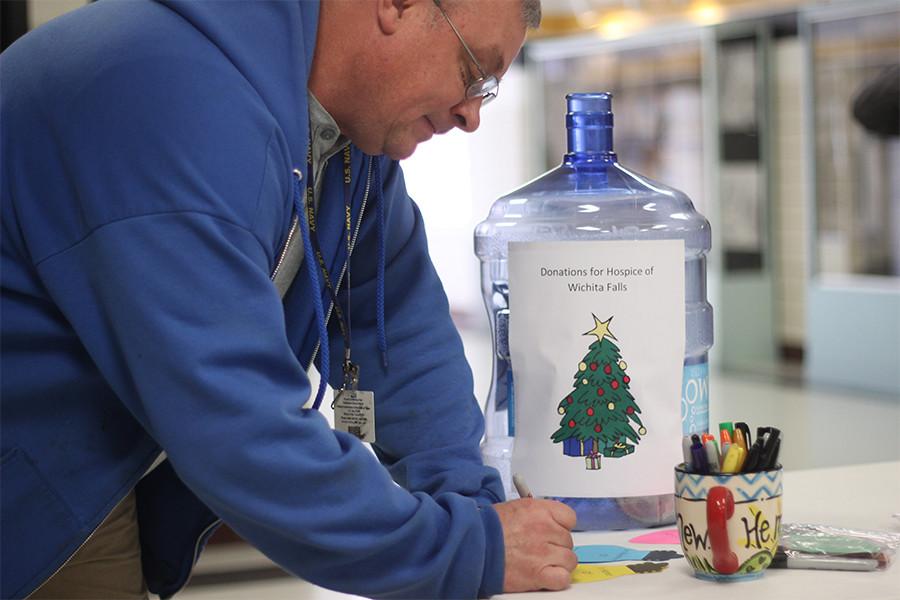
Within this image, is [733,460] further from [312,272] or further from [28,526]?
[28,526]

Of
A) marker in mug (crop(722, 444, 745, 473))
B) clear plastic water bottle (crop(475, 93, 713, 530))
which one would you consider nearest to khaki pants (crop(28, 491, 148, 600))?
clear plastic water bottle (crop(475, 93, 713, 530))

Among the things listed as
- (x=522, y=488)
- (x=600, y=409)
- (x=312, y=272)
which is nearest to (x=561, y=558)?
(x=522, y=488)

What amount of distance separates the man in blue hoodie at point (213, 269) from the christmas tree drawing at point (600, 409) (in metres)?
0.17

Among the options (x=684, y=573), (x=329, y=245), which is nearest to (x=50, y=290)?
(x=329, y=245)

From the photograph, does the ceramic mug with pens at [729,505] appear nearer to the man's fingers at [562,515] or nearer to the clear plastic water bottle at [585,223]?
the man's fingers at [562,515]

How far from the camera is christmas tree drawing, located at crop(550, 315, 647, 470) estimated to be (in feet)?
4.84

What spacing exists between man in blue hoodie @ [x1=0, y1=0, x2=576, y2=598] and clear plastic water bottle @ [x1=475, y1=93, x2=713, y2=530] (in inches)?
9.1

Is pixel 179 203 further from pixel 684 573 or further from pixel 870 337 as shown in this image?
pixel 870 337

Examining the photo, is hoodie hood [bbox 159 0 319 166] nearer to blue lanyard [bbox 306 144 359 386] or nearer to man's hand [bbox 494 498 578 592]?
blue lanyard [bbox 306 144 359 386]

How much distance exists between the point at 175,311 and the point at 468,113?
1.53 ft

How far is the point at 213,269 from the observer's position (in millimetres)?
1104

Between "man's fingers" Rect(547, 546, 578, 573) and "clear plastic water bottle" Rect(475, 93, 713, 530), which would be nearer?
"man's fingers" Rect(547, 546, 578, 573)

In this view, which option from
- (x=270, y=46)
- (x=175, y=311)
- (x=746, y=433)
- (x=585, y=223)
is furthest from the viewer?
(x=585, y=223)

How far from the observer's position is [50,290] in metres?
1.17
